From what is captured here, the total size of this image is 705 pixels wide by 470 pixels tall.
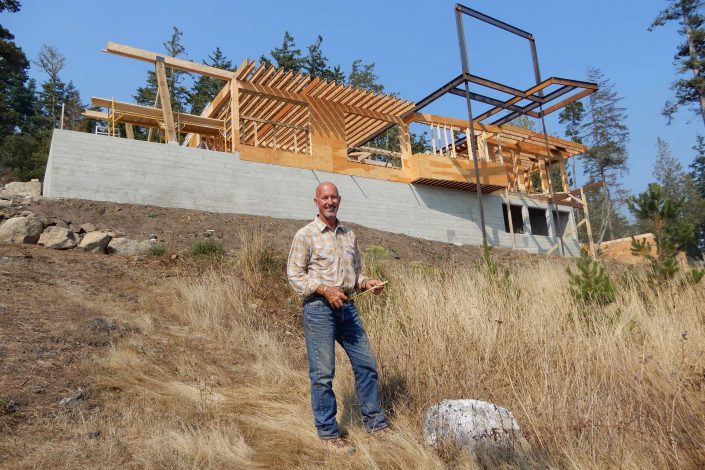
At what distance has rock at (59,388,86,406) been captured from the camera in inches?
155

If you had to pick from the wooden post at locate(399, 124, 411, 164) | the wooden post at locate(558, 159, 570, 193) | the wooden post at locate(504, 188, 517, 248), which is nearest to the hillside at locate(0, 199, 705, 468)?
the wooden post at locate(399, 124, 411, 164)

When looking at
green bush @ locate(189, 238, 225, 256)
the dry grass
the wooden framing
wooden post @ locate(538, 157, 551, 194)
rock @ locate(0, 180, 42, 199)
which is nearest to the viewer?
the dry grass

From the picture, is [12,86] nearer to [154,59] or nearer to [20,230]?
[154,59]

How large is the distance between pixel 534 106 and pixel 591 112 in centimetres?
2517

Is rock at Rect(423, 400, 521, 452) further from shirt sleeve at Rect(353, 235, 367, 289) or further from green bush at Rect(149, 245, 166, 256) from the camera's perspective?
green bush at Rect(149, 245, 166, 256)

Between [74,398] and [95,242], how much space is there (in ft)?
20.6

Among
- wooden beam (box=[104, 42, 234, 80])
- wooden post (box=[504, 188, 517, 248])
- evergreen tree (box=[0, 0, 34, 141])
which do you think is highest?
evergreen tree (box=[0, 0, 34, 141])

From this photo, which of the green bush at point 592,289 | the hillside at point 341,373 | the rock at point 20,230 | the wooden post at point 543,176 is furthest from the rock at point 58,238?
the wooden post at point 543,176

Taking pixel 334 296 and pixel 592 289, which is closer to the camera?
pixel 334 296

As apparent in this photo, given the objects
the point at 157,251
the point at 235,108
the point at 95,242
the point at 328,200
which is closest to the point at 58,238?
the point at 95,242

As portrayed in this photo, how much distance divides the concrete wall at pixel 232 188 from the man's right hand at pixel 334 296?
34.6 feet

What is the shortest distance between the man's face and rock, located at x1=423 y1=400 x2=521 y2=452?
1.49 m

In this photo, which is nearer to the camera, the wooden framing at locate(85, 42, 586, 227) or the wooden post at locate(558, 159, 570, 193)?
the wooden framing at locate(85, 42, 586, 227)

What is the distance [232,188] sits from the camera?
45.4 feet
